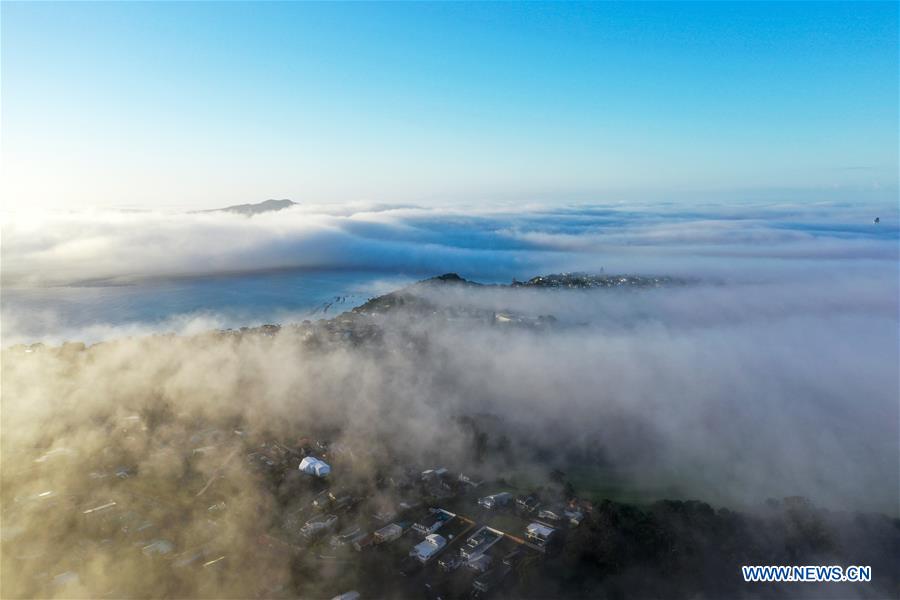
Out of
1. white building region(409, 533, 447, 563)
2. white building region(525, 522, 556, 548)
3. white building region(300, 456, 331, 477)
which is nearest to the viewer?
white building region(409, 533, 447, 563)

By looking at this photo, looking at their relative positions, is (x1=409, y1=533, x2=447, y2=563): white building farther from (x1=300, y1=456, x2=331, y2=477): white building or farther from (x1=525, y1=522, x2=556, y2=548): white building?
(x1=300, y1=456, x2=331, y2=477): white building

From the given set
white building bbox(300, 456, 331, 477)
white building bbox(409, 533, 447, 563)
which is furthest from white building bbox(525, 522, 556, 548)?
white building bbox(300, 456, 331, 477)

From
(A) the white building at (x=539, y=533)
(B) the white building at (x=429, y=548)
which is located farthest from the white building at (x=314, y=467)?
(A) the white building at (x=539, y=533)

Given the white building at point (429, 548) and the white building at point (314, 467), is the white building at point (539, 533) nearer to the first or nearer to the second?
Result: the white building at point (429, 548)

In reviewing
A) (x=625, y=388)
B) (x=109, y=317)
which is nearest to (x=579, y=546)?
(x=625, y=388)

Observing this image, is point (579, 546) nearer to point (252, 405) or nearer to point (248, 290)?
point (252, 405)

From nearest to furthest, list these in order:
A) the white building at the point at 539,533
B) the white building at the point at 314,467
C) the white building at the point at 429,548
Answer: the white building at the point at 429,548
the white building at the point at 539,533
the white building at the point at 314,467

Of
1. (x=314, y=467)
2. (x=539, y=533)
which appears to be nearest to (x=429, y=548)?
(x=539, y=533)
